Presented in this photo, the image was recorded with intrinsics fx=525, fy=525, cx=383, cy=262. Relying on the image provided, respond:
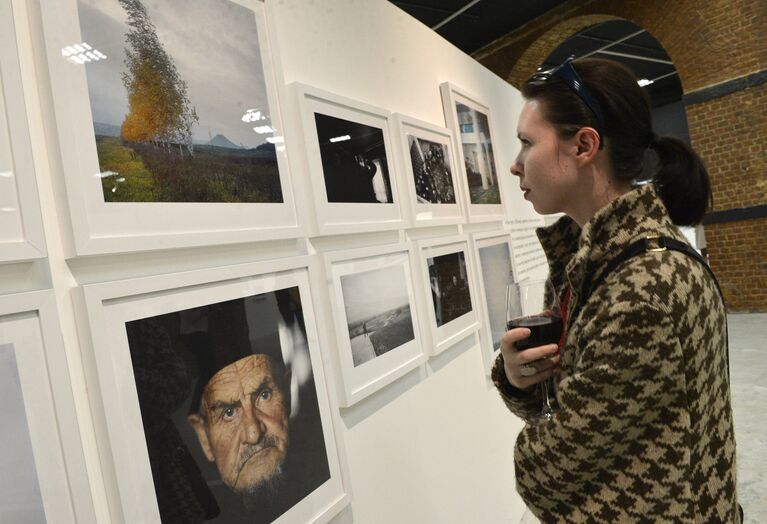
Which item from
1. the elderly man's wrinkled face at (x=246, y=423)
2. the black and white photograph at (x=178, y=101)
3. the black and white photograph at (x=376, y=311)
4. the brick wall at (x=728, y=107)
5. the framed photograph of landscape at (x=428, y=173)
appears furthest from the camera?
the brick wall at (x=728, y=107)

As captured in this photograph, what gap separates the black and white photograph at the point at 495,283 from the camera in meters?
3.34

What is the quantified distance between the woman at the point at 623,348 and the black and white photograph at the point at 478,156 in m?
1.88

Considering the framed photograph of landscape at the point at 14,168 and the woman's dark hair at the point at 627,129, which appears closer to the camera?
the framed photograph of landscape at the point at 14,168

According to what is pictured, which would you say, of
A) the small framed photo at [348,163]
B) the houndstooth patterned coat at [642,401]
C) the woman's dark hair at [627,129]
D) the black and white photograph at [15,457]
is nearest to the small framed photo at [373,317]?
the small framed photo at [348,163]

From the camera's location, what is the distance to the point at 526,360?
1.38m

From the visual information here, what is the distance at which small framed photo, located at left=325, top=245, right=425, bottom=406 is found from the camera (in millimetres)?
1854

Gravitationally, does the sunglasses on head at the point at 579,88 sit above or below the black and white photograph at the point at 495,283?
above

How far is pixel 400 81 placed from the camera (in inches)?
106

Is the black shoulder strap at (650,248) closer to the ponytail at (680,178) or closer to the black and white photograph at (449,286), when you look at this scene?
the ponytail at (680,178)

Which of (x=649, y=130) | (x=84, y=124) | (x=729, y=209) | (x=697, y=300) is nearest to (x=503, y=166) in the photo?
(x=649, y=130)

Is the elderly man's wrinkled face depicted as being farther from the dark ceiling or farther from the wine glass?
the dark ceiling

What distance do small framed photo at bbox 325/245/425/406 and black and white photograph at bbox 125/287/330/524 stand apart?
0.84 feet

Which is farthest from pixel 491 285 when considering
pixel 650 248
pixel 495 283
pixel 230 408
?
pixel 230 408

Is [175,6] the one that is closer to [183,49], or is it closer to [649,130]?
[183,49]
